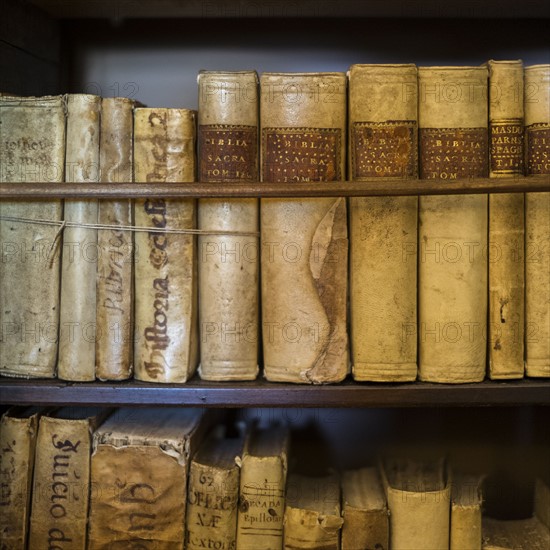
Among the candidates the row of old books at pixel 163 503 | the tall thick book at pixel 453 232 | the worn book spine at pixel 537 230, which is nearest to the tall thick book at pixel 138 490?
the row of old books at pixel 163 503

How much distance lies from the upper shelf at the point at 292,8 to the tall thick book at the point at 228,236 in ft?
0.79

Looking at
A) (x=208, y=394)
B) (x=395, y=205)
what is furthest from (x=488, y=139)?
(x=208, y=394)

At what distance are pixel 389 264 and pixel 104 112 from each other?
1.33ft

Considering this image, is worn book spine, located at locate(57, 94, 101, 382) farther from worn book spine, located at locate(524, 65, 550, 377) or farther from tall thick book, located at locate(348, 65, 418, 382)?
worn book spine, located at locate(524, 65, 550, 377)

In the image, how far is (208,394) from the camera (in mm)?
759

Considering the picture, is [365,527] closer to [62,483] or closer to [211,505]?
[211,505]

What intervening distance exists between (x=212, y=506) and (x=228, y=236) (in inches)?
13.6

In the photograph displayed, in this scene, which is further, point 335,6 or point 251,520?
point 335,6

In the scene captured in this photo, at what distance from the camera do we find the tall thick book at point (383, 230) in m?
0.76

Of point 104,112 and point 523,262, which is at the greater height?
point 104,112

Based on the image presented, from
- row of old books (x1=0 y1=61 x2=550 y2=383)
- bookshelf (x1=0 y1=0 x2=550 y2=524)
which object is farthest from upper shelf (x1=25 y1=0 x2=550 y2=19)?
row of old books (x1=0 y1=61 x2=550 y2=383)

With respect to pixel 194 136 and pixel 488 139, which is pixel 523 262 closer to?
pixel 488 139

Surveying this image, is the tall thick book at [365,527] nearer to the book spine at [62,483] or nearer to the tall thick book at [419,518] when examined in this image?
the tall thick book at [419,518]

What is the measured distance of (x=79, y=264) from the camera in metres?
0.79
